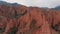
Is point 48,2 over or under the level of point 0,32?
over

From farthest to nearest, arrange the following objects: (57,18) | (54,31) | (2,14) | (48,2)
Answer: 1. (48,2)
2. (2,14)
3. (57,18)
4. (54,31)

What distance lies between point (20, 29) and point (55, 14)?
0.36 meters

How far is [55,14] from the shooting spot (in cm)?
113

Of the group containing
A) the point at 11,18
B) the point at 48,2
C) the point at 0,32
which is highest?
the point at 48,2

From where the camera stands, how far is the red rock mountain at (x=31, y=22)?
3.30ft

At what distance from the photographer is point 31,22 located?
1077 millimetres

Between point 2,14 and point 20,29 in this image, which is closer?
point 20,29

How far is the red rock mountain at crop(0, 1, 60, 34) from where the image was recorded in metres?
1.00

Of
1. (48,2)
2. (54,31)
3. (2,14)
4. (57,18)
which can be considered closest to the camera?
(54,31)

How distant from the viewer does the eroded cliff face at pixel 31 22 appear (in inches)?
39.6

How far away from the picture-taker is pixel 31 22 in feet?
3.53

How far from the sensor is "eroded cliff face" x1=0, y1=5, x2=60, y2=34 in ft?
3.30

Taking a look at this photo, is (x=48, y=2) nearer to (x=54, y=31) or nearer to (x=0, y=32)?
(x=54, y=31)

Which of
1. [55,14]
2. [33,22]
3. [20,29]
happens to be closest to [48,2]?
[55,14]
